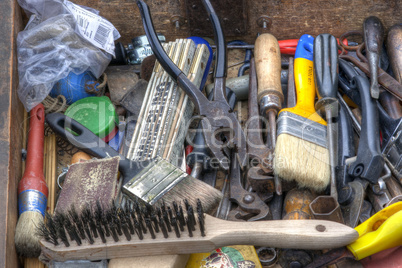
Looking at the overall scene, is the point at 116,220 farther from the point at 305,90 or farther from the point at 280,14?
the point at 280,14

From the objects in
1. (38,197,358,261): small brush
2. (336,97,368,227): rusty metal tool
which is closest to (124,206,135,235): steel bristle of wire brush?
(38,197,358,261): small brush

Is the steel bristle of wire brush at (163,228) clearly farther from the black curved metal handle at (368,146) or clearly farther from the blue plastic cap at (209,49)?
the blue plastic cap at (209,49)

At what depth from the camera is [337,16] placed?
2.15 metres

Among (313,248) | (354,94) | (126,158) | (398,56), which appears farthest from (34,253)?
(398,56)

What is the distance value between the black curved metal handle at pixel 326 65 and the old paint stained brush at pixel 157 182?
540mm

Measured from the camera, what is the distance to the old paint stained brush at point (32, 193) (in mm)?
1535

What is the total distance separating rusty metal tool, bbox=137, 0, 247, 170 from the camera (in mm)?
1696

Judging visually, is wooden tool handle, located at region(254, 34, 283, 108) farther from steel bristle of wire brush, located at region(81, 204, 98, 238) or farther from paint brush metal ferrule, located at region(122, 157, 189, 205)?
steel bristle of wire brush, located at region(81, 204, 98, 238)

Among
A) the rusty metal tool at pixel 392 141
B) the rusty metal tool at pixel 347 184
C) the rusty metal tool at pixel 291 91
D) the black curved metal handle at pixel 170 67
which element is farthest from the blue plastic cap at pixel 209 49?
the rusty metal tool at pixel 392 141

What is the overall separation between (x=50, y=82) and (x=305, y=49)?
3.11ft

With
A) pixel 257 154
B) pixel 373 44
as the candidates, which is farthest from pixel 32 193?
pixel 373 44

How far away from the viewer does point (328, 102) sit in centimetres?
178

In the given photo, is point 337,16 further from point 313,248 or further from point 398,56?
point 313,248

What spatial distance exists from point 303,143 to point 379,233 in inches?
14.6
